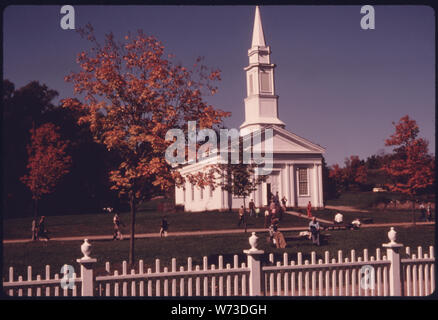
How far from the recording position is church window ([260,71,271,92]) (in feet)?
67.5

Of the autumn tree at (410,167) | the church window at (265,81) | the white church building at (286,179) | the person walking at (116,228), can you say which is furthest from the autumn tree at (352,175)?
the person walking at (116,228)

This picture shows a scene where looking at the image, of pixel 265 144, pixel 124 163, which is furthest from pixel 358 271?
pixel 265 144

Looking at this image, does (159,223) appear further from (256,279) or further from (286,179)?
(256,279)

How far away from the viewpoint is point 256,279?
7836 mm

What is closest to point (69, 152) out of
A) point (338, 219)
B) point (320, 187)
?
point (338, 219)

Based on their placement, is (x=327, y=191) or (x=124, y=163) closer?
(x=124, y=163)

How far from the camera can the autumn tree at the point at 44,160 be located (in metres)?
11.9

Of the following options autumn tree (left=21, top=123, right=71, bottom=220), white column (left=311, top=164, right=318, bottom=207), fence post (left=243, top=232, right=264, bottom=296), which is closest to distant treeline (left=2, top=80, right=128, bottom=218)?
autumn tree (left=21, top=123, right=71, bottom=220)

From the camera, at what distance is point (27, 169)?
39.6ft

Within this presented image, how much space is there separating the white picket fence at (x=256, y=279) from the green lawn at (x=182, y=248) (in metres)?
5.48

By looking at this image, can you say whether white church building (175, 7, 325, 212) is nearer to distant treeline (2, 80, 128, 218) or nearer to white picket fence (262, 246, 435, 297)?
distant treeline (2, 80, 128, 218)

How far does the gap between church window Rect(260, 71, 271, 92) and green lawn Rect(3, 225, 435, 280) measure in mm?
6796
